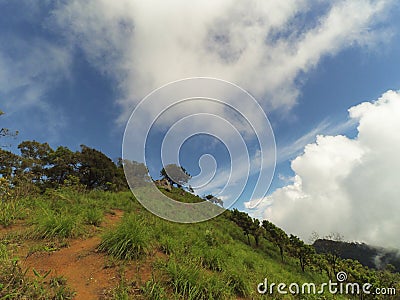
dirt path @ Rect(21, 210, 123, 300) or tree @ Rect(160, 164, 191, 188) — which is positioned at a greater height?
tree @ Rect(160, 164, 191, 188)

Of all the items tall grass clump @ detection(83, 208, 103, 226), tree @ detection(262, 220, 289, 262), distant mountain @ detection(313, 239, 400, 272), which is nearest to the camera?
tall grass clump @ detection(83, 208, 103, 226)

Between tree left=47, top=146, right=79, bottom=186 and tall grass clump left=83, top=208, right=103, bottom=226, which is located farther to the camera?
tree left=47, top=146, right=79, bottom=186

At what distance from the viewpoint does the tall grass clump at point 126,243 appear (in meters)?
5.67

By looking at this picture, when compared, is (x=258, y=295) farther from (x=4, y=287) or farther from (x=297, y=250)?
(x=297, y=250)

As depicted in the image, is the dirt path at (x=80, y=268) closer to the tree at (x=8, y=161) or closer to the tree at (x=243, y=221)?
the tree at (x=243, y=221)

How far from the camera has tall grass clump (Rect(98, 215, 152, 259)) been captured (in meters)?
5.67

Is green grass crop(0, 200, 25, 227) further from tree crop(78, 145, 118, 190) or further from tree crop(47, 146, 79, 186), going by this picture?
tree crop(47, 146, 79, 186)

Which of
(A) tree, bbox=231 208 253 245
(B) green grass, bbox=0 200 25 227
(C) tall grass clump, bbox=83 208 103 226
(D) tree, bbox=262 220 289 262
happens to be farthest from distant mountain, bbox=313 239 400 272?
(B) green grass, bbox=0 200 25 227

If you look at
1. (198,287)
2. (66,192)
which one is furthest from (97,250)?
(66,192)

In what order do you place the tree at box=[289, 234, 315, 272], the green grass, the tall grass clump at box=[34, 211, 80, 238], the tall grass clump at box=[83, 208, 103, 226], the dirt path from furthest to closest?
the tree at box=[289, 234, 315, 272] → the tall grass clump at box=[83, 208, 103, 226] → the green grass → the tall grass clump at box=[34, 211, 80, 238] → the dirt path

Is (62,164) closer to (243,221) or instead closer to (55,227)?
(243,221)

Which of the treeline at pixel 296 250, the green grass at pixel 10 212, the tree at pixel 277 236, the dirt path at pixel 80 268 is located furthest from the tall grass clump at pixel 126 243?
the tree at pixel 277 236

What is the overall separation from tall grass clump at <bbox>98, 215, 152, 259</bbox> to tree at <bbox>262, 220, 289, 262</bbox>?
1709cm

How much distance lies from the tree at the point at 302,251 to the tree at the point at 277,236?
1.96ft
